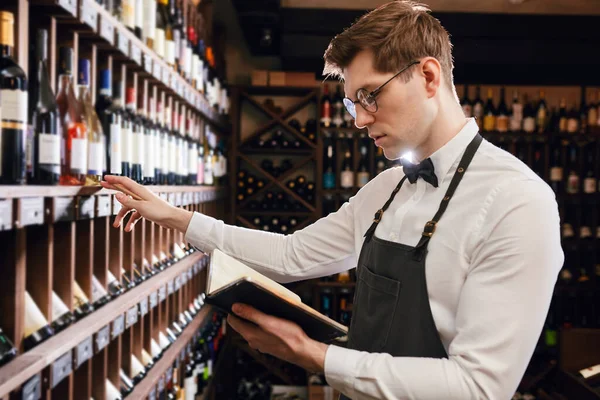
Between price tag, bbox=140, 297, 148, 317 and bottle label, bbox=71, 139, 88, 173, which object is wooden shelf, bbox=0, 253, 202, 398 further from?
bottle label, bbox=71, 139, 88, 173

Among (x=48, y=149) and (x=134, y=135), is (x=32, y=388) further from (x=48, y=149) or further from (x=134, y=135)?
(x=134, y=135)

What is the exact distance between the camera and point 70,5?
1.52 meters

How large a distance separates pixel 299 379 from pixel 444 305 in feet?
14.8

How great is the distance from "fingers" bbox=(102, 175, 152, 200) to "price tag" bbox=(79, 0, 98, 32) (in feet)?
1.37

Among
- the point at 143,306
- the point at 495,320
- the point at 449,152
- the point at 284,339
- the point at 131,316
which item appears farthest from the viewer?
the point at 143,306

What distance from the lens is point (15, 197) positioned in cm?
123

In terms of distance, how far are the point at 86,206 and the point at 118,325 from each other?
1.66 ft

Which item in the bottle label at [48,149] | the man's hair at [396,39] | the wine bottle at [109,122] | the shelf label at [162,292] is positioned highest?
the man's hair at [396,39]

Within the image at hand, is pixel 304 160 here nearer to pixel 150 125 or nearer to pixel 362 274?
pixel 150 125

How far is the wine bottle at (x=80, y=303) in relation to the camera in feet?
5.82

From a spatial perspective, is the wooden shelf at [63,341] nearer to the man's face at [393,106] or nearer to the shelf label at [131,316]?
the shelf label at [131,316]

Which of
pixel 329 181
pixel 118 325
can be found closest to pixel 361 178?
pixel 329 181

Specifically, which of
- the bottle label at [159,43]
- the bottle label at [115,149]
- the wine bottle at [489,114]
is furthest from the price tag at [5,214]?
A: the wine bottle at [489,114]

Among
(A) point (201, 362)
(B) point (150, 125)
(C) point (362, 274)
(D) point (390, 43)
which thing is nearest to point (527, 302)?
(C) point (362, 274)
